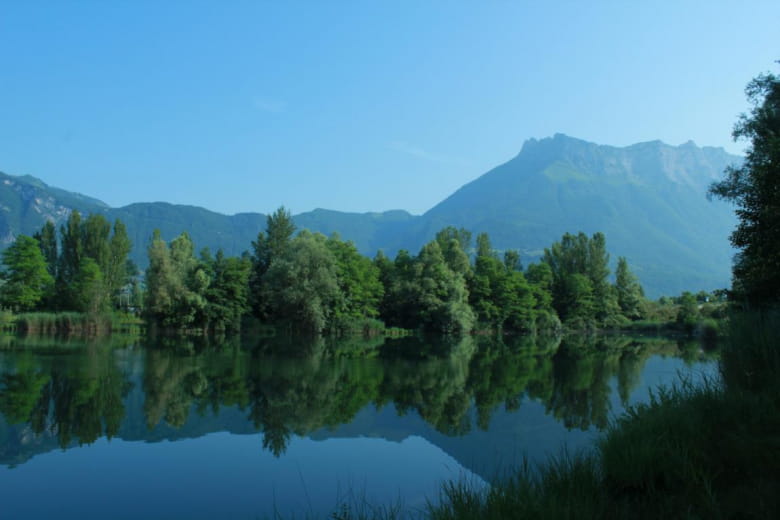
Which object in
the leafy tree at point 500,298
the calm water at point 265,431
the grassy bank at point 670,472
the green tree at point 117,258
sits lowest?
the calm water at point 265,431

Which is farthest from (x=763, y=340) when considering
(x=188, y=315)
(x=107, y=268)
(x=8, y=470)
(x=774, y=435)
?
(x=107, y=268)

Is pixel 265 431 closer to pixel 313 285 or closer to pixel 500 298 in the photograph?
pixel 313 285

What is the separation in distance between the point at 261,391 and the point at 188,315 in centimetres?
4048

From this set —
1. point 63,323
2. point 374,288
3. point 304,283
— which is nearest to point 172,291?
point 63,323

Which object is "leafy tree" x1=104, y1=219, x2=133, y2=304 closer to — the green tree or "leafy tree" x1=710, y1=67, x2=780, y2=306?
the green tree

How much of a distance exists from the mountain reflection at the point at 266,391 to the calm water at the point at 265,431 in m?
0.07

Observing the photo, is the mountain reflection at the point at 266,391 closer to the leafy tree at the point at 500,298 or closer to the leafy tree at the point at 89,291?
the leafy tree at the point at 89,291

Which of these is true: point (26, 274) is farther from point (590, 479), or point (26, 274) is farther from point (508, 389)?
point (590, 479)

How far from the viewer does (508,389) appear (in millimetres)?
19719

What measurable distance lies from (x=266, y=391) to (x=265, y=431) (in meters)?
5.22

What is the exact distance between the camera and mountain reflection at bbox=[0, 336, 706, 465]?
1311 centimetres

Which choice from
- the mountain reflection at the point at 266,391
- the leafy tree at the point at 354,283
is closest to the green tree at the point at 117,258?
the leafy tree at the point at 354,283

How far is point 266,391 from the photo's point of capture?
17922mm

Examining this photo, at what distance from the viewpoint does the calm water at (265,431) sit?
8.74 metres
